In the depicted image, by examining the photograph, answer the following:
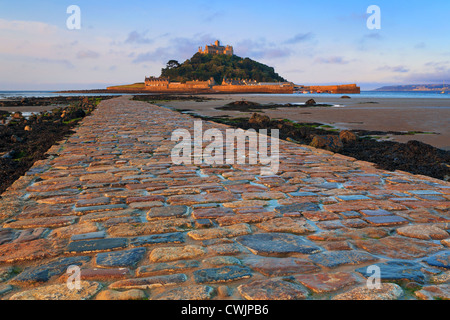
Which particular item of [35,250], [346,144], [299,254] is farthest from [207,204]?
[346,144]

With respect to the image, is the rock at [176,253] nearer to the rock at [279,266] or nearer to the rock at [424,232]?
the rock at [279,266]

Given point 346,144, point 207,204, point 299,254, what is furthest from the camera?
point 346,144

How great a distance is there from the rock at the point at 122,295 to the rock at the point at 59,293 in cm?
6

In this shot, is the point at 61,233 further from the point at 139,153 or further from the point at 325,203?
the point at 139,153

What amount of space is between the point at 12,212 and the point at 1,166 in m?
3.37

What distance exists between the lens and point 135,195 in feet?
13.1

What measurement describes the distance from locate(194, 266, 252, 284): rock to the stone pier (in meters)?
0.01

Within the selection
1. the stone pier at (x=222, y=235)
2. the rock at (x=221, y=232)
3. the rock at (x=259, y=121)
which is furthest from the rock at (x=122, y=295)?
the rock at (x=259, y=121)

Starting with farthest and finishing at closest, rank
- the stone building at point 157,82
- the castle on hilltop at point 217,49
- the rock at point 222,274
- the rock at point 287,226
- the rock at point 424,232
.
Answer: the castle on hilltop at point 217,49 < the stone building at point 157,82 < the rock at point 287,226 < the rock at point 424,232 < the rock at point 222,274

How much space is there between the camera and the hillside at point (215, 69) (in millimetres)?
118375

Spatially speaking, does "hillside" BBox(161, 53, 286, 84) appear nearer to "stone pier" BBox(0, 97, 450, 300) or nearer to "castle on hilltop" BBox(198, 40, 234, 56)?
"castle on hilltop" BBox(198, 40, 234, 56)

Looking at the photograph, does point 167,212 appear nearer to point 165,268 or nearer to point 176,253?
point 176,253

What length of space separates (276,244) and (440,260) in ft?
3.75

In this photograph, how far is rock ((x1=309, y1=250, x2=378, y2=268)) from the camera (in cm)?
239
